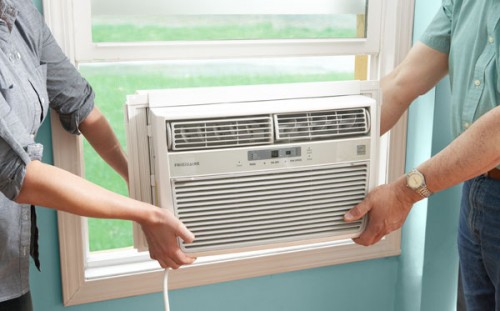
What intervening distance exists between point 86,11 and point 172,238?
74 cm

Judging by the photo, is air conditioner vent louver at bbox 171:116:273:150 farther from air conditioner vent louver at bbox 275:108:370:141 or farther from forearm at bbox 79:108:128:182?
forearm at bbox 79:108:128:182

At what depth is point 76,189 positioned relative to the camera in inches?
47.3

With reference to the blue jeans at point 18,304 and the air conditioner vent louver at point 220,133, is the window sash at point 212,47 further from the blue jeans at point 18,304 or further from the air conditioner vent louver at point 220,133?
the blue jeans at point 18,304

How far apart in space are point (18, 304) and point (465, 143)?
109 centimetres

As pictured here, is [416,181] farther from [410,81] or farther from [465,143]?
[410,81]

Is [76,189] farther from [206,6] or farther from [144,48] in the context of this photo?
[206,6]

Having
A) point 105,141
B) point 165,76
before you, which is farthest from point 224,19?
point 105,141

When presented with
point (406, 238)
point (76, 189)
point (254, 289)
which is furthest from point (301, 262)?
point (76, 189)

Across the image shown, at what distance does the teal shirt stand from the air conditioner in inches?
10.6

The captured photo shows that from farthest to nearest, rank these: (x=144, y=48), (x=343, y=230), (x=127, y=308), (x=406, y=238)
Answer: (x=406, y=238) < (x=127, y=308) < (x=144, y=48) < (x=343, y=230)

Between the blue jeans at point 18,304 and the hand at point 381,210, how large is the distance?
772 mm

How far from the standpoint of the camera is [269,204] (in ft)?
4.54

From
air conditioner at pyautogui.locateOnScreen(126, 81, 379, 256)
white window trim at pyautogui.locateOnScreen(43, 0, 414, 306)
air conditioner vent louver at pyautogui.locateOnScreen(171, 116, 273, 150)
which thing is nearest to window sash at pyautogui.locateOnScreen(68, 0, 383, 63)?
white window trim at pyautogui.locateOnScreen(43, 0, 414, 306)

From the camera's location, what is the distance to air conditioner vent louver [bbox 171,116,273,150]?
4.20 ft
